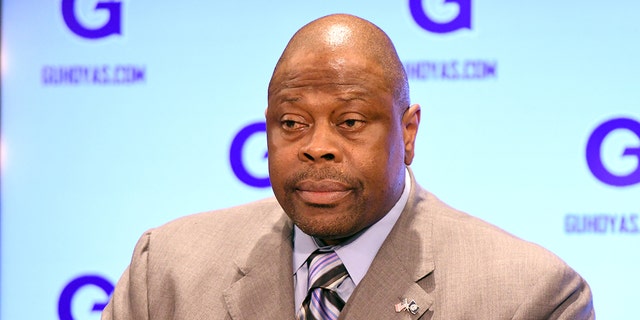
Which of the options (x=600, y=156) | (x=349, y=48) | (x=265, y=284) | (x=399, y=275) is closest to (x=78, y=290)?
(x=265, y=284)

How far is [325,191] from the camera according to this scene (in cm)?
196

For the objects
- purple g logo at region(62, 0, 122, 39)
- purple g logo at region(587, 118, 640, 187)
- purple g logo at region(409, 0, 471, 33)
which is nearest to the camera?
purple g logo at region(587, 118, 640, 187)

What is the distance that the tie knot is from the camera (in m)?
2.07

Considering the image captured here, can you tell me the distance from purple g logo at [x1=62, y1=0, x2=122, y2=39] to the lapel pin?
5.48ft

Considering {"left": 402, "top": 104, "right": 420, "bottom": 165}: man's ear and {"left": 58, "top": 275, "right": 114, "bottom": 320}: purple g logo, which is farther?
{"left": 58, "top": 275, "right": 114, "bottom": 320}: purple g logo

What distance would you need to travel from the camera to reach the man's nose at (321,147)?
1.94 meters

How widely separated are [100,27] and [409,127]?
60.8 inches

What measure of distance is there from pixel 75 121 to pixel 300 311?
154cm

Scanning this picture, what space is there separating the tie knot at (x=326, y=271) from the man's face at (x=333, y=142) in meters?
0.10

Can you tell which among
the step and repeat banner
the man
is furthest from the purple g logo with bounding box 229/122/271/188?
the man

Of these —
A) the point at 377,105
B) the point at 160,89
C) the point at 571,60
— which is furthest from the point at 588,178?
the point at 160,89

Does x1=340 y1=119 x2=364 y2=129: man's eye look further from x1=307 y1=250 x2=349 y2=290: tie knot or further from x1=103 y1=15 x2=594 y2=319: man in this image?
x1=307 y1=250 x2=349 y2=290: tie knot

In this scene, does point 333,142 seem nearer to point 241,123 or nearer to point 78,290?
point 241,123

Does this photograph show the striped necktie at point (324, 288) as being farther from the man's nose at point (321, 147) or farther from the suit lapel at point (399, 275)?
the man's nose at point (321, 147)
